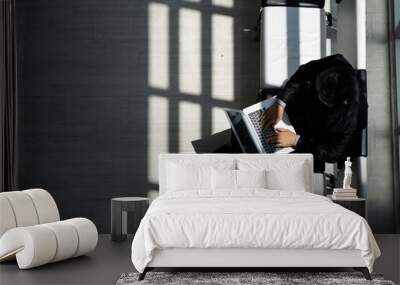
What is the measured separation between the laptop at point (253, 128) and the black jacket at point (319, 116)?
0.51ft

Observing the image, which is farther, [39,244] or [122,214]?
[122,214]

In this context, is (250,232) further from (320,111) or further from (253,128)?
(320,111)

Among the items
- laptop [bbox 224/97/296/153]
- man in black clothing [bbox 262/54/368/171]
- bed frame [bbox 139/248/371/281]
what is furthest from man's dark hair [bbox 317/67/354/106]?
bed frame [bbox 139/248/371/281]

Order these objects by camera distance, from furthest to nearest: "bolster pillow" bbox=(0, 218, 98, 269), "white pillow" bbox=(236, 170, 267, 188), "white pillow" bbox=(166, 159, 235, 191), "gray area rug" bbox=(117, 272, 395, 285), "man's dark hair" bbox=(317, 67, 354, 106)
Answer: "man's dark hair" bbox=(317, 67, 354, 106) → "white pillow" bbox=(166, 159, 235, 191) → "white pillow" bbox=(236, 170, 267, 188) → "bolster pillow" bbox=(0, 218, 98, 269) → "gray area rug" bbox=(117, 272, 395, 285)

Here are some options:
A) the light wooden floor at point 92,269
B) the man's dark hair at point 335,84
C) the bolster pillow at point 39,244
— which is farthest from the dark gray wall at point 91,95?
the bolster pillow at point 39,244

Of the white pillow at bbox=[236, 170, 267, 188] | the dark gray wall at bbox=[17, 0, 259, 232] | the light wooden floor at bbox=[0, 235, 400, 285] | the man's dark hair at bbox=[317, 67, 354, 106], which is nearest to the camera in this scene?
the light wooden floor at bbox=[0, 235, 400, 285]

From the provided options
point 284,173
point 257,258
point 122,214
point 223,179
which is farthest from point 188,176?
point 257,258

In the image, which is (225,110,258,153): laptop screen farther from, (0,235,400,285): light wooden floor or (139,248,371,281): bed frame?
(139,248,371,281): bed frame

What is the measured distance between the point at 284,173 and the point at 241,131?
3.24ft

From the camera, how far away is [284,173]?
613 centimetres

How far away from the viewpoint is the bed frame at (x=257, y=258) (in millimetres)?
4230

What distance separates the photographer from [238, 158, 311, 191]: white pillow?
20.0ft

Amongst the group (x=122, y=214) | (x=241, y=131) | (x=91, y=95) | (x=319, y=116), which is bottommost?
(x=122, y=214)

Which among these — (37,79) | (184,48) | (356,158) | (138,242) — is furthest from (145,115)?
(138,242)
